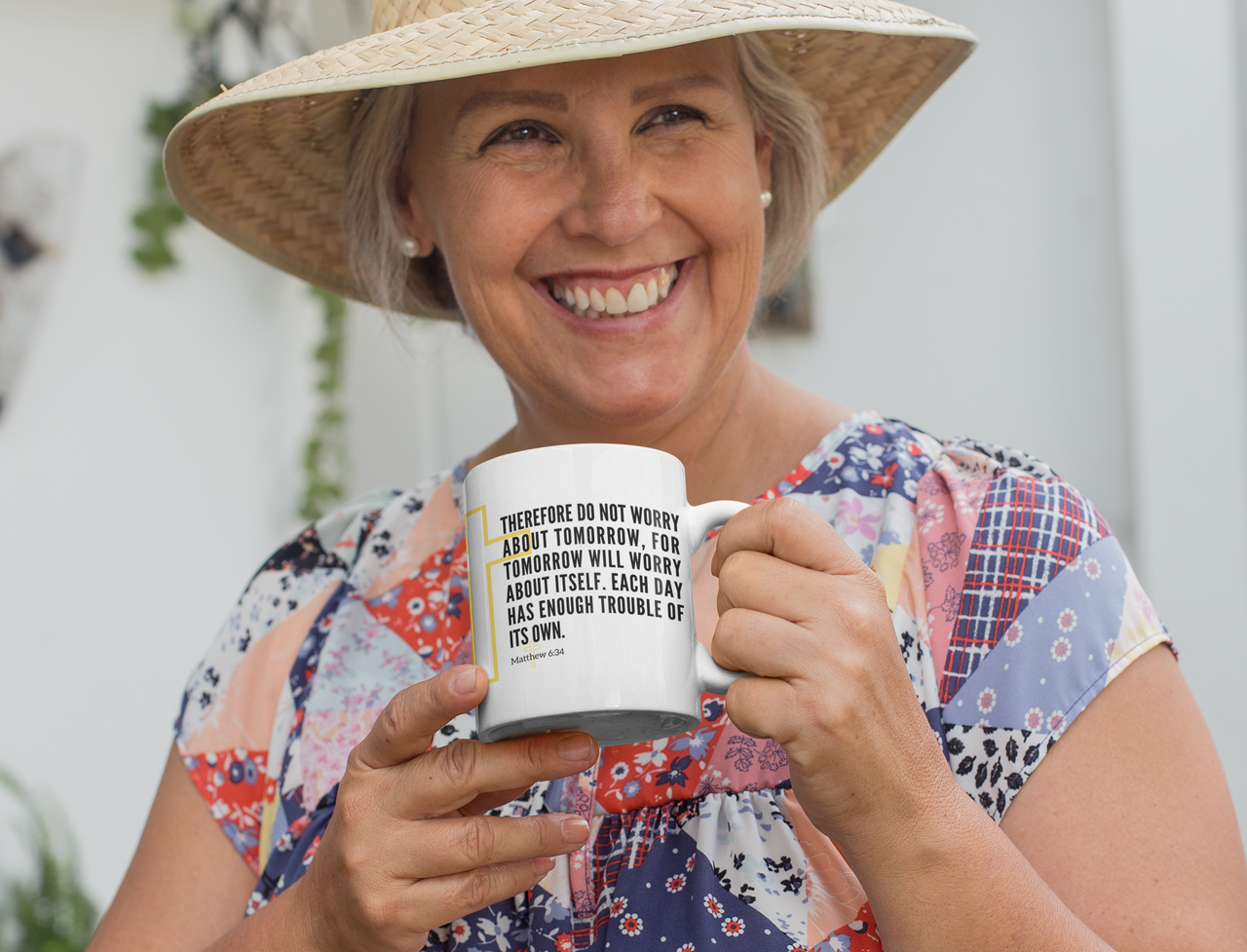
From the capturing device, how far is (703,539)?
34.5 inches

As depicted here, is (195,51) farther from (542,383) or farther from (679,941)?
(679,941)

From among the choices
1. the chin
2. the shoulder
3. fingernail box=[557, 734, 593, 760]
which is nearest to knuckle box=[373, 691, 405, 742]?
fingernail box=[557, 734, 593, 760]

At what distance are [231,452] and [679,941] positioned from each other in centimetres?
277

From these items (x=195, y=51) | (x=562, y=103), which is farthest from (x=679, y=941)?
(x=195, y=51)

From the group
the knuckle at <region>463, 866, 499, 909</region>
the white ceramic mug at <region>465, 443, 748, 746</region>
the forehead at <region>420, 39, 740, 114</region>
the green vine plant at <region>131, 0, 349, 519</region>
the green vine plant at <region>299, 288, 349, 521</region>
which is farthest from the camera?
the green vine plant at <region>299, 288, 349, 521</region>

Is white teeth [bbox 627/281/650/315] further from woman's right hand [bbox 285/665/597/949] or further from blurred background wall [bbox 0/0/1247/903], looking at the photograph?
blurred background wall [bbox 0/0/1247/903]

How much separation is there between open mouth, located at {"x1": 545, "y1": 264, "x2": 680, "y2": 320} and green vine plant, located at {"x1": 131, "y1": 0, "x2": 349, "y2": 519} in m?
1.95

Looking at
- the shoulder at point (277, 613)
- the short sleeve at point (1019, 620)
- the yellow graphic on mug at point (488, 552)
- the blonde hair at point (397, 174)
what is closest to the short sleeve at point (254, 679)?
the shoulder at point (277, 613)

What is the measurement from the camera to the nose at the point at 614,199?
1.23 meters

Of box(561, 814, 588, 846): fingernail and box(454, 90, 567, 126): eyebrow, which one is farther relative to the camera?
box(454, 90, 567, 126): eyebrow

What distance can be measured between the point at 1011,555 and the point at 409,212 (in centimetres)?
89

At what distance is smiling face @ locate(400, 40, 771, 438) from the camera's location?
1.23 meters

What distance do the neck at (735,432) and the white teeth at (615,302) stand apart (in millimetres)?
149

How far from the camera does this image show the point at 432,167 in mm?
1389
